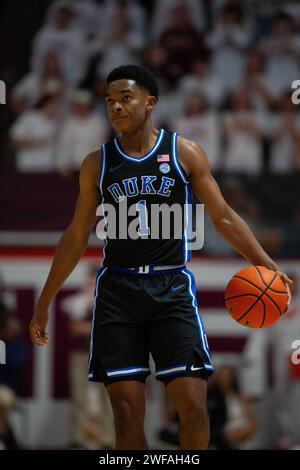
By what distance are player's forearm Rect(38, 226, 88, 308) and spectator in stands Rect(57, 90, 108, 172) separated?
5.81 m

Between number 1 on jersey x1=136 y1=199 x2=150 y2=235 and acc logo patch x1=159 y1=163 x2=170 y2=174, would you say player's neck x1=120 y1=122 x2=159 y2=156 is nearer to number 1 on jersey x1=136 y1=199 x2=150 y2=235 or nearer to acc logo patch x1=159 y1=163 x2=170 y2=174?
acc logo patch x1=159 y1=163 x2=170 y2=174

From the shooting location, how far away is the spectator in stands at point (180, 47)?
13.1 meters

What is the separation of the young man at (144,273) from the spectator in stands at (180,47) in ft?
23.5

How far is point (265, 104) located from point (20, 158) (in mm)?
3143

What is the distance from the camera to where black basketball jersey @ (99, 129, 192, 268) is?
596cm

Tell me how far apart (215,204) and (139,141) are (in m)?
0.60

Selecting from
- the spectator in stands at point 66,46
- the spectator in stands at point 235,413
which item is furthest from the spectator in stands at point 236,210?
the spectator in stands at point 66,46

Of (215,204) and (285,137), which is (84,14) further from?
(215,204)

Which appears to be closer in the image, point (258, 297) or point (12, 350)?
point (258, 297)

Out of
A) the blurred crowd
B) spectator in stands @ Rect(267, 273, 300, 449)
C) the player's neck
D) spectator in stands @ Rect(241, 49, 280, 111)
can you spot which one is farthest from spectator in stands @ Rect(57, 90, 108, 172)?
the player's neck

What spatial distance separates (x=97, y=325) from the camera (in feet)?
19.7

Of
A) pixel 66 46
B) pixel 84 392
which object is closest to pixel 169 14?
pixel 66 46

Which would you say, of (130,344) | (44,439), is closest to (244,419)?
(44,439)

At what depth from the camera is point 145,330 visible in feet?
19.8
